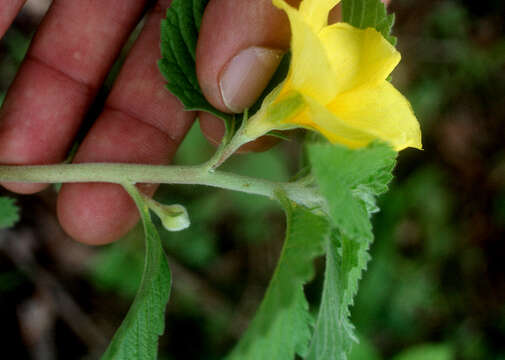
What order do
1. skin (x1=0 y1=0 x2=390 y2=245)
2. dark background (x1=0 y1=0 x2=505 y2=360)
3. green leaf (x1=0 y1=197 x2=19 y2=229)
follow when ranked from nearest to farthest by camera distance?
1. green leaf (x1=0 y1=197 x2=19 y2=229)
2. skin (x1=0 y1=0 x2=390 y2=245)
3. dark background (x1=0 y1=0 x2=505 y2=360)

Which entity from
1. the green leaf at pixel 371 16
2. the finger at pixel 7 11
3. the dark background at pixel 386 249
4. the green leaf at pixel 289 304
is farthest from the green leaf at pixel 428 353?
the finger at pixel 7 11

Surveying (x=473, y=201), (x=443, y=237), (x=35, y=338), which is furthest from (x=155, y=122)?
(x=473, y=201)

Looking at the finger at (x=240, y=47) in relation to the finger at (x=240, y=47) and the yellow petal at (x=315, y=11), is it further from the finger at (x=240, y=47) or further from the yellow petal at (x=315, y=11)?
the yellow petal at (x=315, y=11)

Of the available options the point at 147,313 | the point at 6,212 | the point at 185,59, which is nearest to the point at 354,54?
the point at 185,59

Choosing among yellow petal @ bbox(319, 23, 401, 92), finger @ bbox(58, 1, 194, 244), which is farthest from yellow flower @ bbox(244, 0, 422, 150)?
finger @ bbox(58, 1, 194, 244)

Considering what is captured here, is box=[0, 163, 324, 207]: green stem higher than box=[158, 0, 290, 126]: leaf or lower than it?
lower

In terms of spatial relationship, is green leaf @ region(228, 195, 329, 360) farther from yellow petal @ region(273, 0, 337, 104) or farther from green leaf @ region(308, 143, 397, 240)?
yellow petal @ region(273, 0, 337, 104)
